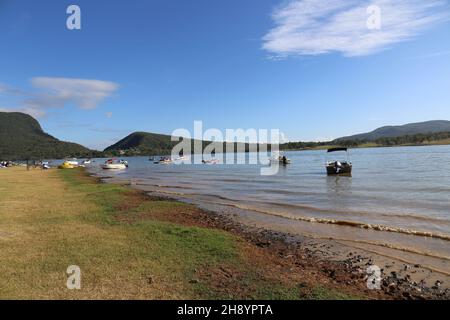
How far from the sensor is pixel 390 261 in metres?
11.1

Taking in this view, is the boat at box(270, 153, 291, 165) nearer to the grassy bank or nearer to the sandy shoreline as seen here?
the sandy shoreline

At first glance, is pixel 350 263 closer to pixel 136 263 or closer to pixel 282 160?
pixel 136 263

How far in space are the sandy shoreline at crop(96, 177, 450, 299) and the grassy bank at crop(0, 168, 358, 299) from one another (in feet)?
3.13

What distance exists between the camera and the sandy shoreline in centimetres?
862

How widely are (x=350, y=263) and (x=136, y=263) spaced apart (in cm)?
625

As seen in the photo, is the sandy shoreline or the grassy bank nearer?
the grassy bank

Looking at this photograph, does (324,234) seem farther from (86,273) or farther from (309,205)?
(86,273)

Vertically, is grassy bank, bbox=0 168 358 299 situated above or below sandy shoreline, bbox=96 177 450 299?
above

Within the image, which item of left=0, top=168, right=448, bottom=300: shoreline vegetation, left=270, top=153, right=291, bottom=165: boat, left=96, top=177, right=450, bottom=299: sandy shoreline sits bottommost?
left=96, top=177, right=450, bottom=299: sandy shoreline

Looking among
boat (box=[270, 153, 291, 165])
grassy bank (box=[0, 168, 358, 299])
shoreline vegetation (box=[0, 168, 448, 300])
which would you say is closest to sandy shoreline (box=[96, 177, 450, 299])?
shoreline vegetation (box=[0, 168, 448, 300])

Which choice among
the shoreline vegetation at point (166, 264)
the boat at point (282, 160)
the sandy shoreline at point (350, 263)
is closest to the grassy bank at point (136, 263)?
the shoreline vegetation at point (166, 264)

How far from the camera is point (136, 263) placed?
A: 31.0ft

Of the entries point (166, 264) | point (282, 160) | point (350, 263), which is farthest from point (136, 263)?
point (282, 160)
